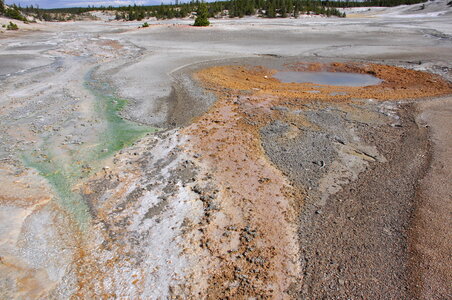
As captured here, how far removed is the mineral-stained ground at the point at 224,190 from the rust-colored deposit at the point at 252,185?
0.03 meters

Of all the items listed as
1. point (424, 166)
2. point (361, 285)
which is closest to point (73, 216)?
point (361, 285)

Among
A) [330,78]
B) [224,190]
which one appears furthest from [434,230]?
[330,78]

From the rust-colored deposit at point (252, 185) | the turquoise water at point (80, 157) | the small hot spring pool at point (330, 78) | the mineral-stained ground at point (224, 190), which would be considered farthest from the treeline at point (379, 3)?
the turquoise water at point (80, 157)

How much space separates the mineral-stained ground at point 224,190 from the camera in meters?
4.28

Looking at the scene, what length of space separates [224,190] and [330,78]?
1069cm

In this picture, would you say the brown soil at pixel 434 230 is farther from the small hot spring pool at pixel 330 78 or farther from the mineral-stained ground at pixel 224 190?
the small hot spring pool at pixel 330 78

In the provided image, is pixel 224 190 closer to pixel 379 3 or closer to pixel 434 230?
pixel 434 230

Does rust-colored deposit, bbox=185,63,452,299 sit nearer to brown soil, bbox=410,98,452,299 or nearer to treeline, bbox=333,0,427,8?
brown soil, bbox=410,98,452,299

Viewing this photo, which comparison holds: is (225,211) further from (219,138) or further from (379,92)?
(379,92)

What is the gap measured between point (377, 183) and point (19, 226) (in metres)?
6.23

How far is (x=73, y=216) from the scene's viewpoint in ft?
17.8

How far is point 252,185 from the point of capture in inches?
249

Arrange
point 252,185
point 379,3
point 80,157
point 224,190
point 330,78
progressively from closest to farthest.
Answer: point 224,190 < point 252,185 < point 80,157 < point 330,78 < point 379,3

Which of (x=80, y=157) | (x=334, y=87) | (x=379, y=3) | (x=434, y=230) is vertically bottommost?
(x=434, y=230)
